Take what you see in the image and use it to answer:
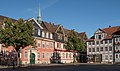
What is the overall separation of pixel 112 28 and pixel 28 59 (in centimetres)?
3532

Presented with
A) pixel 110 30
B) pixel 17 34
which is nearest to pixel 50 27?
pixel 110 30

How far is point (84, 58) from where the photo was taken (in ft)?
276

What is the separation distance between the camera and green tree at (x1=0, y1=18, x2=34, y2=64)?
39.4 m

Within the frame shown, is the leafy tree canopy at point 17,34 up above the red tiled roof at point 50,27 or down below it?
below

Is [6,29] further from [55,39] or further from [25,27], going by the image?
[55,39]

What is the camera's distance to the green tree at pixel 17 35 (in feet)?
129

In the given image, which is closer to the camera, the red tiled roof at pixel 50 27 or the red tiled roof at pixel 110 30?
the red tiled roof at pixel 50 27

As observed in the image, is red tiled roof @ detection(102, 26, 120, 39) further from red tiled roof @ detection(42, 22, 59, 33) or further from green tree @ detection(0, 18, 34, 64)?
green tree @ detection(0, 18, 34, 64)

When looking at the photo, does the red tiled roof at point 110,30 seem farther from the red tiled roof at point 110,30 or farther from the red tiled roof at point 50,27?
the red tiled roof at point 50,27

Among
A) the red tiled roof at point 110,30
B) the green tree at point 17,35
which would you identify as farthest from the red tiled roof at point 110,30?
the green tree at point 17,35

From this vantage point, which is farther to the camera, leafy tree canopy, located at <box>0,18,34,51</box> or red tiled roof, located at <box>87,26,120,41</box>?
red tiled roof, located at <box>87,26,120,41</box>

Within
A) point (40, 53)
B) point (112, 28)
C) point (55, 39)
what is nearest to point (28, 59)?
point (40, 53)

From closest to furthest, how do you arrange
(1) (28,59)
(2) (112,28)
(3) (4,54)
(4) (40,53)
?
(3) (4,54)
(1) (28,59)
(4) (40,53)
(2) (112,28)

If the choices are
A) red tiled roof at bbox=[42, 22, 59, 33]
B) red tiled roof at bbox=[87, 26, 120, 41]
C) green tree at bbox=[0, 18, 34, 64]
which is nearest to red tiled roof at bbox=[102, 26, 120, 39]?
red tiled roof at bbox=[87, 26, 120, 41]
